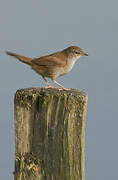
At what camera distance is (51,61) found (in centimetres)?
638

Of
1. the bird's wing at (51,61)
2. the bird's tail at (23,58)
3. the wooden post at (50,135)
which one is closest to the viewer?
the wooden post at (50,135)

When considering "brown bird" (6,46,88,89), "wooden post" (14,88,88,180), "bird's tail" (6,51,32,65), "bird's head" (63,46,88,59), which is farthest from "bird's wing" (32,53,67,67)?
"wooden post" (14,88,88,180)

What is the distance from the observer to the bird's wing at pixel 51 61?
20.9 ft

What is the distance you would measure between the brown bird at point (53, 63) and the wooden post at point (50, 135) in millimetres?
2069

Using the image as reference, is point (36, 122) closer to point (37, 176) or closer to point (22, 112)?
point (22, 112)

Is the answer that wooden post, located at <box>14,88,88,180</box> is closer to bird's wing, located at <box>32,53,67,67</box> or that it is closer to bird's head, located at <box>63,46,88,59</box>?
bird's wing, located at <box>32,53,67,67</box>

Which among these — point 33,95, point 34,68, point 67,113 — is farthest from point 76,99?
point 34,68

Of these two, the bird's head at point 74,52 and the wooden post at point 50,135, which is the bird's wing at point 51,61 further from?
the wooden post at point 50,135

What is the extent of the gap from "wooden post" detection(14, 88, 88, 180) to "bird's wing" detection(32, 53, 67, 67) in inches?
82.2

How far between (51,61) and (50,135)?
Result: 99.9 inches

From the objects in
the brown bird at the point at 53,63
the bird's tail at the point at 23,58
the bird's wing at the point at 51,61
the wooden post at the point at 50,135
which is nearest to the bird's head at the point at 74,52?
the brown bird at the point at 53,63

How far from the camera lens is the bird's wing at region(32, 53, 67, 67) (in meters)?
6.37

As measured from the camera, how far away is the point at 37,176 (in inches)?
167

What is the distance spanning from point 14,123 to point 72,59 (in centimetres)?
276
